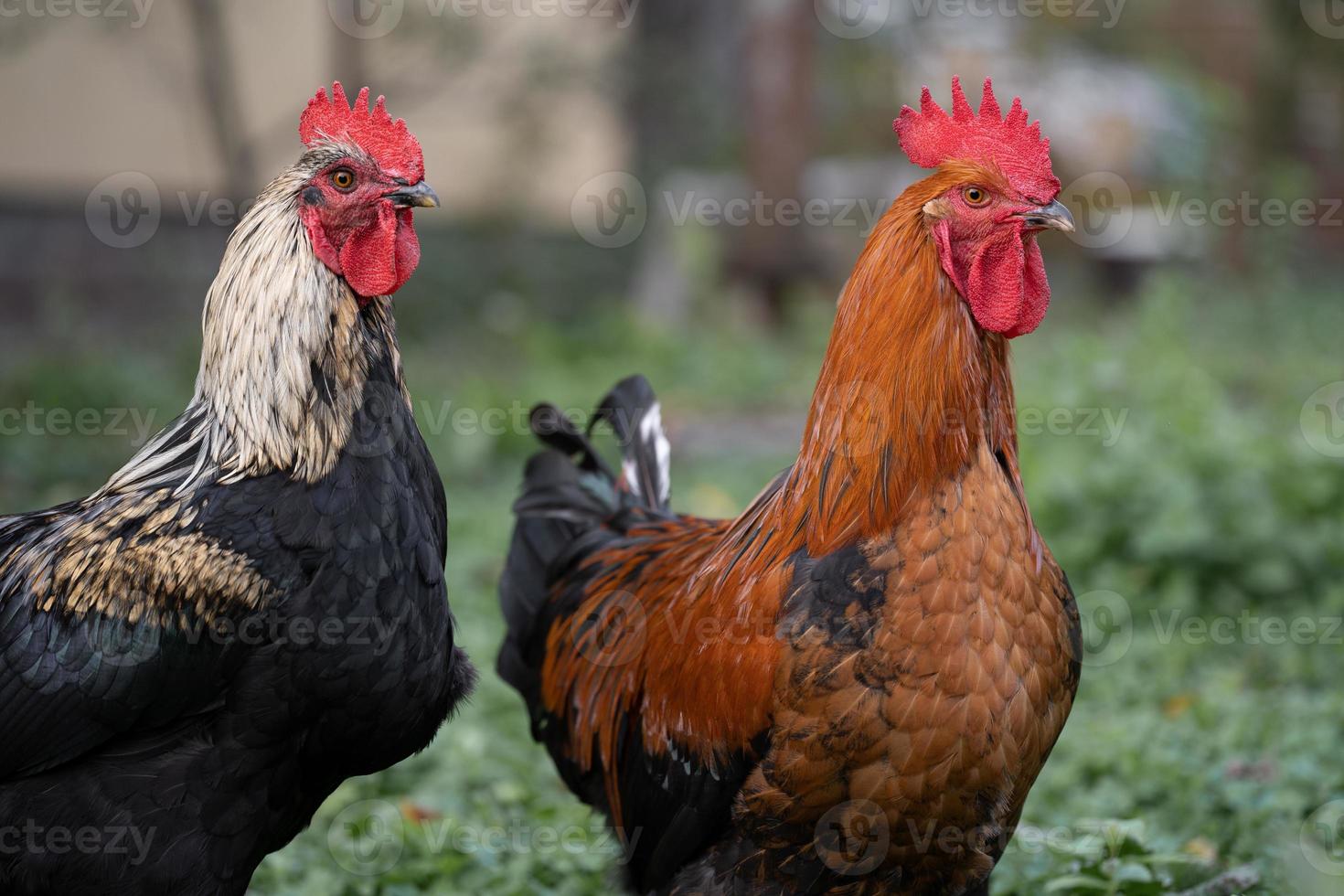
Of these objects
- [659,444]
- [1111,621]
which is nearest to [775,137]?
[1111,621]

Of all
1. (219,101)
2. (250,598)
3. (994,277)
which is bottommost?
(250,598)

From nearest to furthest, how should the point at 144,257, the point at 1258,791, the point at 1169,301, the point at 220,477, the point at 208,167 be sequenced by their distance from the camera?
the point at 220,477 < the point at 1258,791 < the point at 1169,301 < the point at 144,257 < the point at 208,167

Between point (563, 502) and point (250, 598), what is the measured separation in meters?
1.64

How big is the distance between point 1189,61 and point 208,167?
48.0 ft

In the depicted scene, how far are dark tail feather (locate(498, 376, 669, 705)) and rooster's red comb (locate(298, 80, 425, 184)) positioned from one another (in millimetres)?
1447

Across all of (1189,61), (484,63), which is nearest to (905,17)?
(484,63)

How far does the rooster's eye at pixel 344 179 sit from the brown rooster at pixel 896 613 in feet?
4.24

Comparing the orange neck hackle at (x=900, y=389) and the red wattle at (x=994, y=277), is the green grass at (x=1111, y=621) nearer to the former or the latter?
the orange neck hackle at (x=900, y=389)

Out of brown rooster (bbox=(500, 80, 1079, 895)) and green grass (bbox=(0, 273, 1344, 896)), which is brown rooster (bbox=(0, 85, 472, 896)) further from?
green grass (bbox=(0, 273, 1344, 896))

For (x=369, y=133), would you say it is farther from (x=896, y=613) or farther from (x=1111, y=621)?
(x=1111, y=621)

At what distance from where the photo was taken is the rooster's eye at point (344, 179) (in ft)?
10.2

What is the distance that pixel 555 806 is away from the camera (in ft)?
15.4

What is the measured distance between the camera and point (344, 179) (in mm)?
3121

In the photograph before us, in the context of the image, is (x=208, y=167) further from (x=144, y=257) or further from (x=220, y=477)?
(x=220, y=477)
